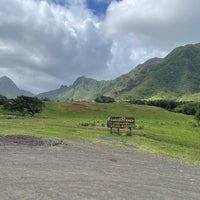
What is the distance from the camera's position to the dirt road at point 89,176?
9461mm

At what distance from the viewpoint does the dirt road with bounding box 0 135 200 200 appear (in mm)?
9461

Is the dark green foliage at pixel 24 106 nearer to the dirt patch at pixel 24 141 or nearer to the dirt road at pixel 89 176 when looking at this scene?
the dirt patch at pixel 24 141

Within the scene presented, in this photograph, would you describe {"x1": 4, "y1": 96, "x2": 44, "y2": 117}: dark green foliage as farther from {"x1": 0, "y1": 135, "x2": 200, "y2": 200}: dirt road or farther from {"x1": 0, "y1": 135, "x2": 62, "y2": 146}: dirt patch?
{"x1": 0, "y1": 135, "x2": 200, "y2": 200}: dirt road

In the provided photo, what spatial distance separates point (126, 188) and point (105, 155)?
6.75 m

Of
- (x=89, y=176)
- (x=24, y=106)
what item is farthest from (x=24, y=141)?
(x=24, y=106)

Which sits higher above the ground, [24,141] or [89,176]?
[24,141]

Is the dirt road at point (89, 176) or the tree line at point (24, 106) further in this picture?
the tree line at point (24, 106)

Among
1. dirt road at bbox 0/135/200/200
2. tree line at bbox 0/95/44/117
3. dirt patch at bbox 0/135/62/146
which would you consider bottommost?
dirt road at bbox 0/135/200/200

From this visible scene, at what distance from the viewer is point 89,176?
11.7 meters

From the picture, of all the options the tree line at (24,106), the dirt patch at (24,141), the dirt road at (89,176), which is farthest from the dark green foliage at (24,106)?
the dirt road at (89,176)

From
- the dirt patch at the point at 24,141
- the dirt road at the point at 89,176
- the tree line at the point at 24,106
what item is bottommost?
the dirt road at the point at 89,176

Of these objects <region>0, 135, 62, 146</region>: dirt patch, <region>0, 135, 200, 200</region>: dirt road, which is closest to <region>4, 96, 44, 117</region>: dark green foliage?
<region>0, 135, 62, 146</region>: dirt patch

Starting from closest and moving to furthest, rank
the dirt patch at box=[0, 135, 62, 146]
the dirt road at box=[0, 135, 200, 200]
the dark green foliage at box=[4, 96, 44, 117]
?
the dirt road at box=[0, 135, 200, 200] → the dirt patch at box=[0, 135, 62, 146] → the dark green foliage at box=[4, 96, 44, 117]

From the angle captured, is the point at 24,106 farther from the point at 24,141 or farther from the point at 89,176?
the point at 89,176
